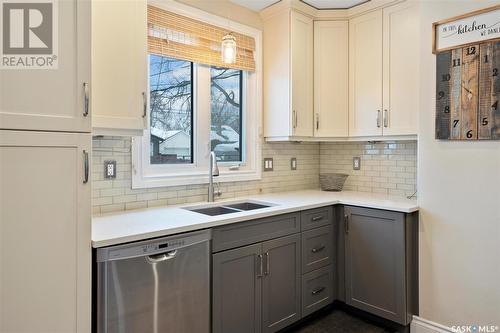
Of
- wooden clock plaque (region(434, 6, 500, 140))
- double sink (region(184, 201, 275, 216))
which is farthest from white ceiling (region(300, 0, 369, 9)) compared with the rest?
double sink (region(184, 201, 275, 216))

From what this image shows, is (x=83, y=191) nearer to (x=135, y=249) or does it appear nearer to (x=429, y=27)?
(x=135, y=249)

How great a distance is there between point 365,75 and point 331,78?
299 mm

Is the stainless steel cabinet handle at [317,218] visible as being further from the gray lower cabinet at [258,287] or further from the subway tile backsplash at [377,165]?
the subway tile backsplash at [377,165]

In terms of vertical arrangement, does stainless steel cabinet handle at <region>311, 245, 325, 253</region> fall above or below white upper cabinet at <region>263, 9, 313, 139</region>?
below

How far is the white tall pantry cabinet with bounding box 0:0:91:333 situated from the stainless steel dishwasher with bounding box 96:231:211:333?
0.09 m

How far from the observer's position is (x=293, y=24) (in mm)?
2928

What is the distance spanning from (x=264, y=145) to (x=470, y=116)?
1.65 meters

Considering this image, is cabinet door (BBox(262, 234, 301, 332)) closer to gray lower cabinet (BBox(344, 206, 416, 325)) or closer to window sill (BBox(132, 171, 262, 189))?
gray lower cabinet (BBox(344, 206, 416, 325))

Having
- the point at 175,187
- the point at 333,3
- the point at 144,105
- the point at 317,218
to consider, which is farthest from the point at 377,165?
the point at 144,105

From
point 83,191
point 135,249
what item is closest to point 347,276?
point 135,249

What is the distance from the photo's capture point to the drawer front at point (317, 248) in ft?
8.48

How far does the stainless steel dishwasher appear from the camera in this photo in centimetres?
161

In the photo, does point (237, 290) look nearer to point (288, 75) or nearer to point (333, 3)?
point (288, 75)

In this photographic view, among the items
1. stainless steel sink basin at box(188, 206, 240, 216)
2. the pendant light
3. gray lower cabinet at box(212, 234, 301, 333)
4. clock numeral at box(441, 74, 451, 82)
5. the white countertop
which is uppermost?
the pendant light
